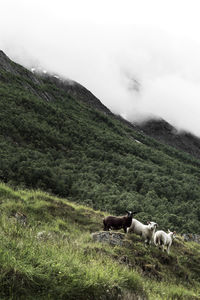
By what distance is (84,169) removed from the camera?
2635 inches

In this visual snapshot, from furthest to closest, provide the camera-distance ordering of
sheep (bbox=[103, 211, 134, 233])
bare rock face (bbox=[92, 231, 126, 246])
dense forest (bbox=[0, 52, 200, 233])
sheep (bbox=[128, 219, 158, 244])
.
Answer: dense forest (bbox=[0, 52, 200, 233]), sheep (bbox=[103, 211, 134, 233]), sheep (bbox=[128, 219, 158, 244]), bare rock face (bbox=[92, 231, 126, 246])

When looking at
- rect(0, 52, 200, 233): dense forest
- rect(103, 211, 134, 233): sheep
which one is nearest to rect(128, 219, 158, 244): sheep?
rect(103, 211, 134, 233): sheep

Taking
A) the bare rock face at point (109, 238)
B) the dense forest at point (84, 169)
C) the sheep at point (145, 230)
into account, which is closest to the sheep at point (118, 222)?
the sheep at point (145, 230)

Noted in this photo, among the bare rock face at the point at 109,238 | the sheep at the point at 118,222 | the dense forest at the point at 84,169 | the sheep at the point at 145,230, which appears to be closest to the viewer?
the bare rock face at the point at 109,238

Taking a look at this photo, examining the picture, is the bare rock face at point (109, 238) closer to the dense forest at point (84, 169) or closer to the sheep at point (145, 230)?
the sheep at point (145, 230)

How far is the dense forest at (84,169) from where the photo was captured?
46.5 metres

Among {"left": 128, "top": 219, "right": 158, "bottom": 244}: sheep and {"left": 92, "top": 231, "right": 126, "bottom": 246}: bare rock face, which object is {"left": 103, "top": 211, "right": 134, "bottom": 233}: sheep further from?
{"left": 92, "top": 231, "right": 126, "bottom": 246}: bare rock face

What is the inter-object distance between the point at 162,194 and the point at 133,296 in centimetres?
6760

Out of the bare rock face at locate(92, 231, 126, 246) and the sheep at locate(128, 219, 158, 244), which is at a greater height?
the sheep at locate(128, 219, 158, 244)

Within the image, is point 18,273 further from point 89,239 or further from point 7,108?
point 7,108

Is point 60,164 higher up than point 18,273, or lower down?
lower down

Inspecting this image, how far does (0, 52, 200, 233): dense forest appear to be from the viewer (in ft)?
153

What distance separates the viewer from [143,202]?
53969 mm

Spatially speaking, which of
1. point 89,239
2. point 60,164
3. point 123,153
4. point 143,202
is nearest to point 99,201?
point 143,202
